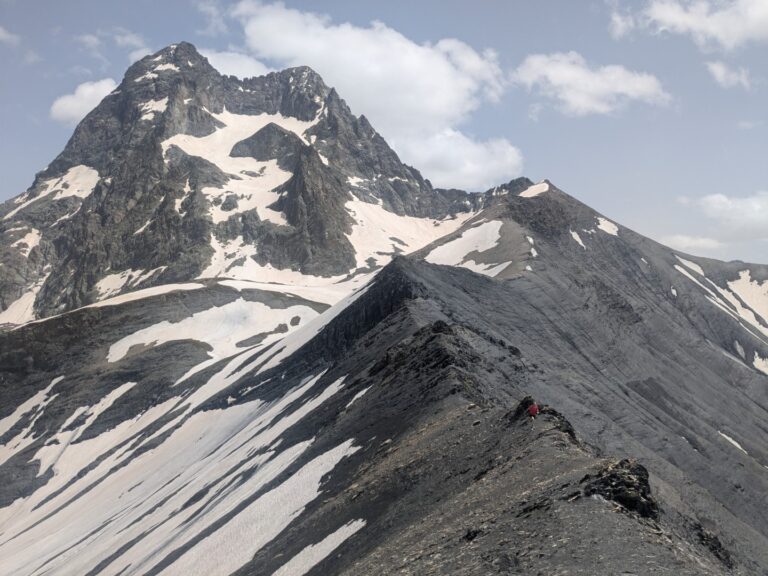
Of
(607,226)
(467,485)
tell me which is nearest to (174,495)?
(467,485)

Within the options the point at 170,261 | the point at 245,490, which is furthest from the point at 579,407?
the point at 170,261

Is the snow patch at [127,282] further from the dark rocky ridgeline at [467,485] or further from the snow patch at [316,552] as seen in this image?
the snow patch at [316,552]

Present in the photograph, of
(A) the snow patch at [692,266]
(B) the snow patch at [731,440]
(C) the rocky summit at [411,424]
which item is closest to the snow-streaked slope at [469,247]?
(C) the rocky summit at [411,424]

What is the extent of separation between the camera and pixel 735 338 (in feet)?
435

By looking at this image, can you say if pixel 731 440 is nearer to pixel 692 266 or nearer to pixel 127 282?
pixel 692 266

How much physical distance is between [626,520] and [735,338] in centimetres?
12711

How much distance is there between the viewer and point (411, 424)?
118 feet

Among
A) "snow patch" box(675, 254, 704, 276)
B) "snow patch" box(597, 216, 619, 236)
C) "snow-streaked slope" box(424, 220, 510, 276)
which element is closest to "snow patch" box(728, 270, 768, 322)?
"snow patch" box(675, 254, 704, 276)

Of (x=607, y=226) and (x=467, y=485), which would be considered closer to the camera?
(x=467, y=485)

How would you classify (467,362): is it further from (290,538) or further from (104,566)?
(104,566)

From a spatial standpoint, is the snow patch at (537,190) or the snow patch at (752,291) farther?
the snow patch at (752,291)

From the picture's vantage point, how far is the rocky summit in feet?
76.4

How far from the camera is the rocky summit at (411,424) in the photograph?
917 inches

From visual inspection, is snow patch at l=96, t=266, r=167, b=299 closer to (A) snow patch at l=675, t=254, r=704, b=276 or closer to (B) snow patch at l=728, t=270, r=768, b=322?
(A) snow patch at l=675, t=254, r=704, b=276
